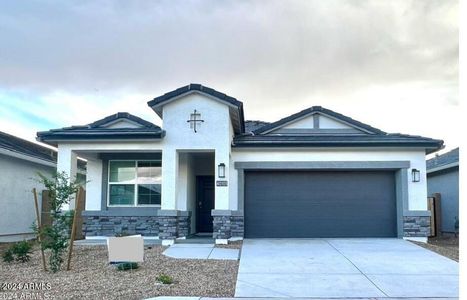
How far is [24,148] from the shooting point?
1758 cm

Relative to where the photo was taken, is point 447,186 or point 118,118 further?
point 447,186

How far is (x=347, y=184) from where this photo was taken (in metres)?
15.0

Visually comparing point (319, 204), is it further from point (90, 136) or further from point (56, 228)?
point (56, 228)

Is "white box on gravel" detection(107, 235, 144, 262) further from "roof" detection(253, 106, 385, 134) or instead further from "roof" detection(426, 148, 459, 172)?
"roof" detection(426, 148, 459, 172)

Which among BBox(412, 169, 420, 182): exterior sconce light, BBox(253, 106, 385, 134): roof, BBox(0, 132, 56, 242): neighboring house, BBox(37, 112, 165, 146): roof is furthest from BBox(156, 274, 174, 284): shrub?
BBox(412, 169, 420, 182): exterior sconce light

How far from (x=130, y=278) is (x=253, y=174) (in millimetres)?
7236

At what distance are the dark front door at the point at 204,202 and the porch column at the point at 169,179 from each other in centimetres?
287

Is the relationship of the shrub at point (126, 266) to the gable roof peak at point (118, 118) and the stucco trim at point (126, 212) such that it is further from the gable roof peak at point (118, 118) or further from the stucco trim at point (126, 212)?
the gable roof peak at point (118, 118)

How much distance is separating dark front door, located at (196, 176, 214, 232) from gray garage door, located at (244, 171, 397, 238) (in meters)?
1.90

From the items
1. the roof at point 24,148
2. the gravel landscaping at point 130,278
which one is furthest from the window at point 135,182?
the gravel landscaping at point 130,278

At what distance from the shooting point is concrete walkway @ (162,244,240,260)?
1116 cm

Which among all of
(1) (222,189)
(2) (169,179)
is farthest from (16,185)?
(1) (222,189)

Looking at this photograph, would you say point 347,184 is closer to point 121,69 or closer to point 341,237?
point 341,237

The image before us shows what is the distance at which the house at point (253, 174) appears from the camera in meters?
13.7
